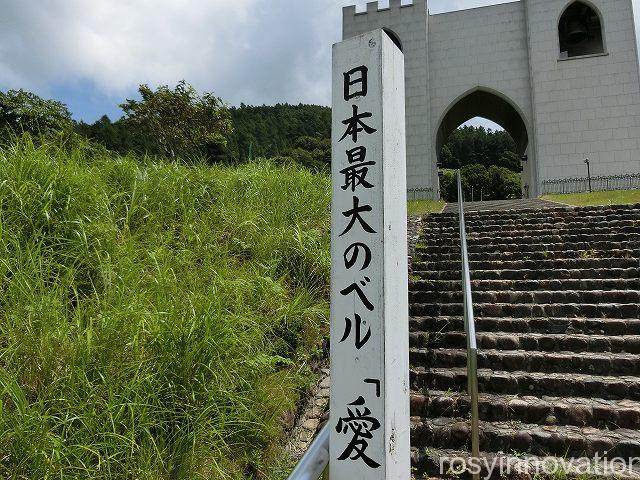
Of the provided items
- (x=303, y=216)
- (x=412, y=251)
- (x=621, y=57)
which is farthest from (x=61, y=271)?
(x=621, y=57)

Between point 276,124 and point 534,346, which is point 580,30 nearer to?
point 276,124

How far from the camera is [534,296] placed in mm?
5090

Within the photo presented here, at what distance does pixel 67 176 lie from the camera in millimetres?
3707

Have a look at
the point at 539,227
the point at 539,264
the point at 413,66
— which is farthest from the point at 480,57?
the point at 539,264

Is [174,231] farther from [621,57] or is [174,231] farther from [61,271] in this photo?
[621,57]

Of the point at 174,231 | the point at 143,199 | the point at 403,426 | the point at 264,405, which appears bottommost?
the point at 264,405

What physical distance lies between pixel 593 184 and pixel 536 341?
537 inches

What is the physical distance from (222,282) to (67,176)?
1.62 metres

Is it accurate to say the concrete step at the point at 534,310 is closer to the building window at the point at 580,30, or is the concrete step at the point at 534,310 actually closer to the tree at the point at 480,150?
the building window at the point at 580,30

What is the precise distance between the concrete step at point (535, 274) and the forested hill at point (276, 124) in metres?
15.0

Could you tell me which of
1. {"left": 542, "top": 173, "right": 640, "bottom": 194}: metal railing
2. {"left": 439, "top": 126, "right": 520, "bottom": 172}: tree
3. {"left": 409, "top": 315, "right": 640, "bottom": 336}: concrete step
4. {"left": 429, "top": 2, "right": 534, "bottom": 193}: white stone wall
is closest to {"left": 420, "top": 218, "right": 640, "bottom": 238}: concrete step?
{"left": 409, "top": 315, "right": 640, "bottom": 336}: concrete step

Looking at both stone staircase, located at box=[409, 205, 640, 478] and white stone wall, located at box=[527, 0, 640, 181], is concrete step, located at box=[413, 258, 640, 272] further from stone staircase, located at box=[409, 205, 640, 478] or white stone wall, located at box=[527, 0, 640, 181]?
white stone wall, located at box=[527, 0, 640, 181]

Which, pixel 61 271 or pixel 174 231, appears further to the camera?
pixel 174 231

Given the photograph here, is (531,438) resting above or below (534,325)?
below
